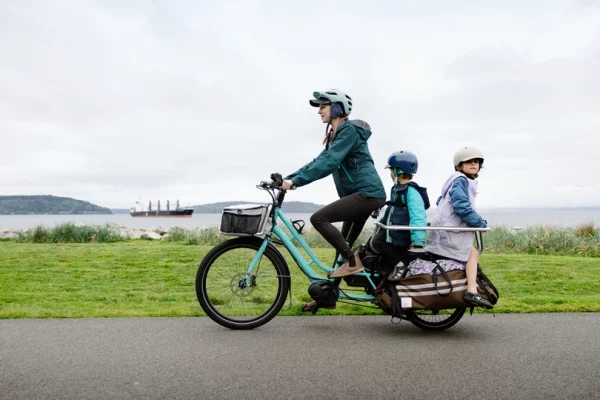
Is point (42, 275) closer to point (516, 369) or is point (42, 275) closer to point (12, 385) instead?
point (12, 385)

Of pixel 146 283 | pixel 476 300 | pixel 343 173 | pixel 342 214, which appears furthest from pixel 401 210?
pixel 146 283

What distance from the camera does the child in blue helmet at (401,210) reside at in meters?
5.12

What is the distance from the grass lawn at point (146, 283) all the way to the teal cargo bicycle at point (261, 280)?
0.58 meters

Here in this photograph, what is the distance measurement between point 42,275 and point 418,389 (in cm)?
676

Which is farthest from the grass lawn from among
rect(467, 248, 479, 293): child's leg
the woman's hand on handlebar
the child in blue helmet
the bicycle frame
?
the woman's hand on handlebar

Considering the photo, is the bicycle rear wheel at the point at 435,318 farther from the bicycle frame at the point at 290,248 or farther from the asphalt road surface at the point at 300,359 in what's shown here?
the bicycle frame at the point at 290,248

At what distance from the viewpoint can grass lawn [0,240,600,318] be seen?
6.09 m

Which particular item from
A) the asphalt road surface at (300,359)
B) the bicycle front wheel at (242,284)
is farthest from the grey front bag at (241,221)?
the asphalt road surface at (300,359)

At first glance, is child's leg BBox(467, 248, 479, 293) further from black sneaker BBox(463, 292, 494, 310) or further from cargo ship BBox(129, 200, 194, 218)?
cargo ship BBox(129, 200, 194, 218)

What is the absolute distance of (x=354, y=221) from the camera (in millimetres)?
5605

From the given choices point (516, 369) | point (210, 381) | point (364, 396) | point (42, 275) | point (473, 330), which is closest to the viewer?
point (364, 396)

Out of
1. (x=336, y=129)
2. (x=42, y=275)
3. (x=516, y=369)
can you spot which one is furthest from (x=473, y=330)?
(x=42, y=275)

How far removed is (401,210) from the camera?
5.21 meters

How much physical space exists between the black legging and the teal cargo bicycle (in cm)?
28
